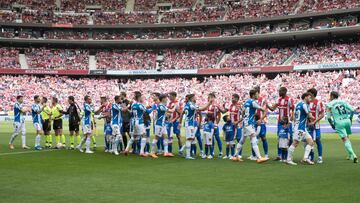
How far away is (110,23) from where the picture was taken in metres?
75.8

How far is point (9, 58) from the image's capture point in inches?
2857

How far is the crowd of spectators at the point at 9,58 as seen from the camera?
71.4 meters

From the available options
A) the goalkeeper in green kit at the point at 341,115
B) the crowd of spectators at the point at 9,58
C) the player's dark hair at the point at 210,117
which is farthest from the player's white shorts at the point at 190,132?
the crowd of spectators at the point at 9,58

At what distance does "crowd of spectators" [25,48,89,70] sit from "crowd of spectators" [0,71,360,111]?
2260 millimetres

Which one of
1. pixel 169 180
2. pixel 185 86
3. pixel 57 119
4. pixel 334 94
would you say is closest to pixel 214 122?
pixel 334 94

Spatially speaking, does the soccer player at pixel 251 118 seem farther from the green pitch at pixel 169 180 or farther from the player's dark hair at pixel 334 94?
the player's dark hair at pixel 334 94

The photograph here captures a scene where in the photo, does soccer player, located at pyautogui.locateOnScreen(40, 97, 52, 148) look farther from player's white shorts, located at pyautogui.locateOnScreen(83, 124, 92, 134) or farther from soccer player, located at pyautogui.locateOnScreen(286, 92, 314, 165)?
soccer player, located at pyautogui.locateOnScreen(286, 92, 314, 165)

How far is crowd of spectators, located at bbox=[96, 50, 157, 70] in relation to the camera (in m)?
72.5

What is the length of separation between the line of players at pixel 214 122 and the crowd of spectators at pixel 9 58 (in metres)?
55.0

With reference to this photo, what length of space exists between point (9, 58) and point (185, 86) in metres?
29.2

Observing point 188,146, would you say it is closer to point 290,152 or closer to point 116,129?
point 116,129

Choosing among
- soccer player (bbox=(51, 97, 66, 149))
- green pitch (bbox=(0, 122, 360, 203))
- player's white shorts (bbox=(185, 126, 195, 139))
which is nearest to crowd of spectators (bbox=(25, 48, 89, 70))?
soccer player (bbox=(51, 97, 66, 149))

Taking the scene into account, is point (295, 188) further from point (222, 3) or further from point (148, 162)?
point (222, 3)

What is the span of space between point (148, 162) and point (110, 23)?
6323 cm
